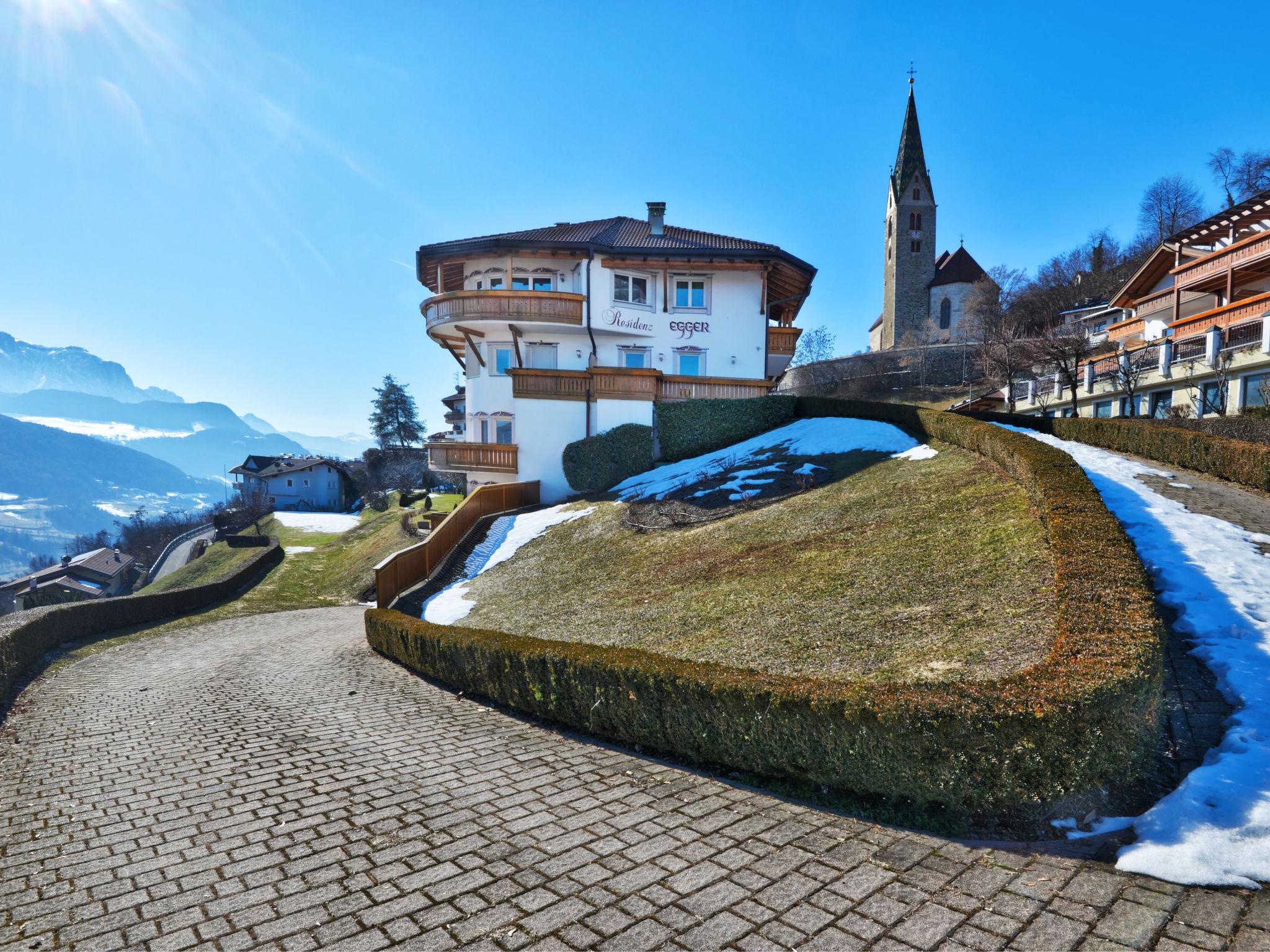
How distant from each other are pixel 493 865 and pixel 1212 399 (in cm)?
3021

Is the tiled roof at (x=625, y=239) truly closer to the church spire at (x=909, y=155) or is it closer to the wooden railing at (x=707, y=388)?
the wooden railing at (x=707, y=388)

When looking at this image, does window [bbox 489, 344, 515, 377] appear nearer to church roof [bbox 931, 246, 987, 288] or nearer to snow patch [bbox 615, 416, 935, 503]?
snow patch [bbox 615, 416, 935, 503]

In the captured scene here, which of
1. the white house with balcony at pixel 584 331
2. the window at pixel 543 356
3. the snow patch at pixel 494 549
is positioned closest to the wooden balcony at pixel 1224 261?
the white house with balcony at pixel 584 331

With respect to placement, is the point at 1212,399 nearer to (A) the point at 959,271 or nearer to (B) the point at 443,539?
(B) the point at 443,539

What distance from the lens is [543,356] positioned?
30406 millimetres

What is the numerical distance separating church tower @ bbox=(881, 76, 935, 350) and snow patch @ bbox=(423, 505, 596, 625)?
5677cm

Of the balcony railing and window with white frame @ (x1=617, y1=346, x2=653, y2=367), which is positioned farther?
window with white frame @ (x1=617, y1=346, x2=653, y2=367)

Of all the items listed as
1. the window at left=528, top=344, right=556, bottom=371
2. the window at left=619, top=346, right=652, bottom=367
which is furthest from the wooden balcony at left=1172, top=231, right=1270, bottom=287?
the window at left=528, top=344, right=556, bottom=371

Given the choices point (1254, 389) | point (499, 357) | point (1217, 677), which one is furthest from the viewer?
point (499, 357)

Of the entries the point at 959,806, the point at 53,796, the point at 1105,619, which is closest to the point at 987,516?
the point at 1105,619

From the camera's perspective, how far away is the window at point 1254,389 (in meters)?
21.6

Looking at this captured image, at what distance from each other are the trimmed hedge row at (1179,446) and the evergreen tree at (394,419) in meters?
74.0

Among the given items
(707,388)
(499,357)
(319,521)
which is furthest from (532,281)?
(319,521)

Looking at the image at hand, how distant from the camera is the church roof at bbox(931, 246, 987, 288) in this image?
6825 cm
